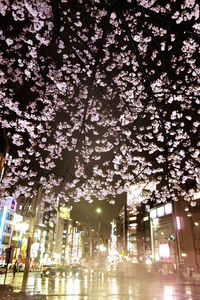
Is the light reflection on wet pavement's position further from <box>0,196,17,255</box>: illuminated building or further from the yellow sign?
the yellow sign

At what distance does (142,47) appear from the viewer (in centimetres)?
1016

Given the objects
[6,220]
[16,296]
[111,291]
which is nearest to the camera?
[16,296]

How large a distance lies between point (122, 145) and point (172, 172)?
699 centimetres

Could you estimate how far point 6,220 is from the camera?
4078 cm

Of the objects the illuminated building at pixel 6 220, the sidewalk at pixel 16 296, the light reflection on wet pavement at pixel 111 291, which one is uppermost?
the illuminated building at pixel 6 220

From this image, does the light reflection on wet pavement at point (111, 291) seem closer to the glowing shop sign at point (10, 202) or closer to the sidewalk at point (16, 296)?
the sidewalk at point (16, 296)

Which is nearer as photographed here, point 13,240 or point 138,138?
point 138,138

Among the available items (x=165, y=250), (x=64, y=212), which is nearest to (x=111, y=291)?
(x=165, y=250)

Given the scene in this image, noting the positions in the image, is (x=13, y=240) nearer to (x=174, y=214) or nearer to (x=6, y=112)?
(x=174, y=214)

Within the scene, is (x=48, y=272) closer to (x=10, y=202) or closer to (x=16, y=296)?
(x=16, y=296)

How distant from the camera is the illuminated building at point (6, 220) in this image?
38.8 meters

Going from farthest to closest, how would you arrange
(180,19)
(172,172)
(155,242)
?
(155,242) → (172,172) → (180,19)

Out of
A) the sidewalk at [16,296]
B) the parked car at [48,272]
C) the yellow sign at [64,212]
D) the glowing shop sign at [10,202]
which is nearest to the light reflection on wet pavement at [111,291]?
the sidewalk at [16,296]

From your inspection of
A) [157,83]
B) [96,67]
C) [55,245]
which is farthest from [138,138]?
[55,245]
